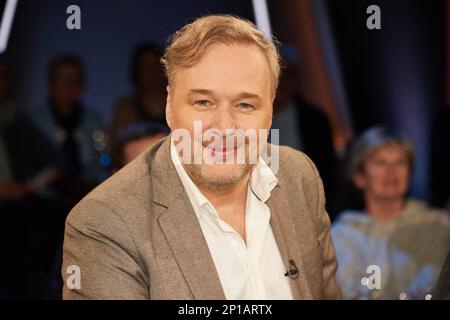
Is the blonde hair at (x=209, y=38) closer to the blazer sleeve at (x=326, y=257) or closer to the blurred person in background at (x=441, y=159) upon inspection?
the blazer sleeve at (x=326, y=257)

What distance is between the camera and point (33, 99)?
14.9ft

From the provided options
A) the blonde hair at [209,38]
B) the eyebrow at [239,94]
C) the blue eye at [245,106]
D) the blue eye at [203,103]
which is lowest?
the blue eye at [245,106]

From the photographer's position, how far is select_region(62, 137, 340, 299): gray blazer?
205 cm

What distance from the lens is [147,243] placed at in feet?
6.83

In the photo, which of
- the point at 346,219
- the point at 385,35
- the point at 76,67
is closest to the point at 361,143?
the point at 346,219

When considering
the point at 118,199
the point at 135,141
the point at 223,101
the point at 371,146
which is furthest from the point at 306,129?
the point at 118,199

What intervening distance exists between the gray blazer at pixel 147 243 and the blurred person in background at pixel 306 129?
1.61 m

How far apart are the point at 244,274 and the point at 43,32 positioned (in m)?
2.81

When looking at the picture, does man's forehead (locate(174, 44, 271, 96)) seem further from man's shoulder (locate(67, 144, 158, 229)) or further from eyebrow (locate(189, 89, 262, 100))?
man's shoulder (locate(67, 144, 158, 229))

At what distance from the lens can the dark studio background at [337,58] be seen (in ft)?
14.4

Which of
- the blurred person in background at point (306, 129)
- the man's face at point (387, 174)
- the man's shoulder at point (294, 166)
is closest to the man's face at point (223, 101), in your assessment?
the man's shoulder at point (294, 166)

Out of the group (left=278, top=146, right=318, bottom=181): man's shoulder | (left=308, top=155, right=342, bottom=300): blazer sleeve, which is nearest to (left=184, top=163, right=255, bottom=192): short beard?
(left=278, top=146, right=318, bottom=181): man's shoulder
